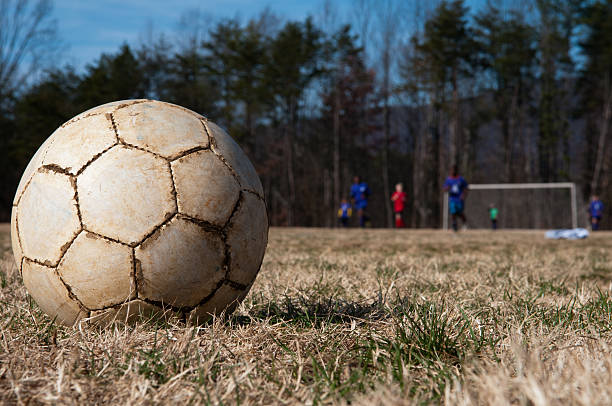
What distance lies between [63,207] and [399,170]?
35476 millimetres

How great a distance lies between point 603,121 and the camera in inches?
1287

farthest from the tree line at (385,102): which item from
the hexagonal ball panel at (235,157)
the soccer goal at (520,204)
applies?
the hexagonal ball panel at (235,157)

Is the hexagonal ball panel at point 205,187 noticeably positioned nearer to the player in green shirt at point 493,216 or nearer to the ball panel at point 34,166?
the ball panel at point 34,166

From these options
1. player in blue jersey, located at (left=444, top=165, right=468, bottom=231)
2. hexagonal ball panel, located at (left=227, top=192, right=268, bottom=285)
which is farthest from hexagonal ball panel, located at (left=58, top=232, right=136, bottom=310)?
player in blue jersey, located at (left=444, top=165, right=468, bottom=231)

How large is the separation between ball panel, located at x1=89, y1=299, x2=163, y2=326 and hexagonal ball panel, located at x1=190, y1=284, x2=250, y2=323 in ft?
0.60

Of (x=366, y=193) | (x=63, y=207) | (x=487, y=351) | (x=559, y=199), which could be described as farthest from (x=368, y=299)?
(x=559, y=199)

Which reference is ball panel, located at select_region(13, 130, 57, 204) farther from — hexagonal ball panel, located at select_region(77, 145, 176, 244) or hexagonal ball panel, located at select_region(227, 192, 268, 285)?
hexagonal ball panel, located at select_region(227, 192, 268, 285)

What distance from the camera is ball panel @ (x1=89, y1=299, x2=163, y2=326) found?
234 centimetres

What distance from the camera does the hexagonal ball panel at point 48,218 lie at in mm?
2287

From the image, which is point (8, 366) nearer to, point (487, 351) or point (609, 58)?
Answer: point (487, 351)

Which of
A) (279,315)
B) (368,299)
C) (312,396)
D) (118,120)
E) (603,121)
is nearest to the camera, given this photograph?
(312,396)

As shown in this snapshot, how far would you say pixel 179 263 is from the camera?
2.31 meters

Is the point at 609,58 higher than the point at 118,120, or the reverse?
the point at 609,58

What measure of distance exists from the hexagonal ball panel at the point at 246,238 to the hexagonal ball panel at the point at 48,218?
703mm
